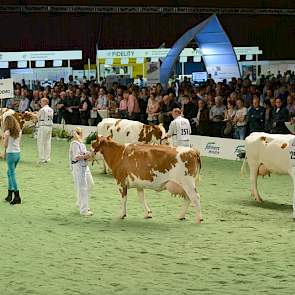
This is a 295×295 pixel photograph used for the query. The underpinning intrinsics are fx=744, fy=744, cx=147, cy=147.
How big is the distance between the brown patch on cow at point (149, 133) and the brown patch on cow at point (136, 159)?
4.54 m

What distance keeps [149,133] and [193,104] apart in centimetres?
527

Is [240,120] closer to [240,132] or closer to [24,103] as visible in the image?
[240,132]

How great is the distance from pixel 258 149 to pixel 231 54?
15005 millimetres

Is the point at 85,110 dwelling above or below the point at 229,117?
below

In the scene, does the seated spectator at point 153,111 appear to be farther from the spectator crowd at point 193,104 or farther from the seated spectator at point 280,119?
the seated spectator at point 280,119

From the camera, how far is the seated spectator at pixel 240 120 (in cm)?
1922

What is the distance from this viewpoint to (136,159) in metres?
11.3

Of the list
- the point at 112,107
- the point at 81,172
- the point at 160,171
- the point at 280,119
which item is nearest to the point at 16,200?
the point at 81,172

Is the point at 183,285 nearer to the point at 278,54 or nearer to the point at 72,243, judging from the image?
the point at 72,243

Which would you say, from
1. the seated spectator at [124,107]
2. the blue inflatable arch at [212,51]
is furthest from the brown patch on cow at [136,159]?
the blue inflatable arch at [212,51]

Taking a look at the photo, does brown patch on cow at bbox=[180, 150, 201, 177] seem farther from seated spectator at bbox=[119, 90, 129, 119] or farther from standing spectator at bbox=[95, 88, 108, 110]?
standing spectator at bbox=[95, 88, 108, 110]

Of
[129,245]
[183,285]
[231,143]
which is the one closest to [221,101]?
[231,143]

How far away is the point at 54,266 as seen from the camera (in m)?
8.61

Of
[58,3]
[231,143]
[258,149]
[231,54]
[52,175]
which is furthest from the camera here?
[58,3]
